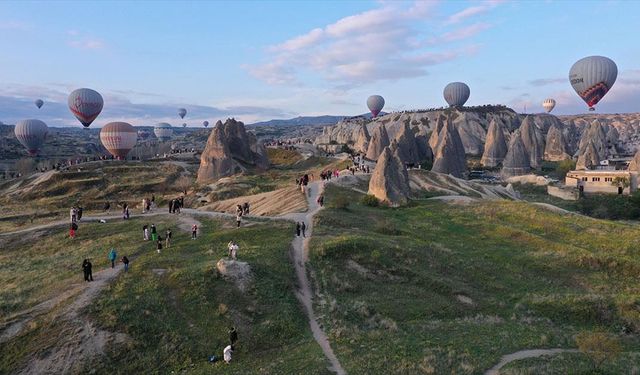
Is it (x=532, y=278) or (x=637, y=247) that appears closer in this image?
(x=532, y=278)

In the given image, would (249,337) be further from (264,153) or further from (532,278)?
(264,153)

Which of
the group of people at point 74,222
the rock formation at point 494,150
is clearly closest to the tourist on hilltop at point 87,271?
the group of people at point 74,222

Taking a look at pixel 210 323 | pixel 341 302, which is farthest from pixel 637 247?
pixel 210 323

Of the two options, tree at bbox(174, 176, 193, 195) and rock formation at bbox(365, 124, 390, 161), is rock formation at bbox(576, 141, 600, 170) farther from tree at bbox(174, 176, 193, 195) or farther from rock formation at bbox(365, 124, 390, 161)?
tree at bbox(174, 176, 193, 195)

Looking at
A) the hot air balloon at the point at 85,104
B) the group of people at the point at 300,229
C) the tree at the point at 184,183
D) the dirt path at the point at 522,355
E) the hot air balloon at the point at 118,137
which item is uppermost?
the hot air balloon at the point at 85,104

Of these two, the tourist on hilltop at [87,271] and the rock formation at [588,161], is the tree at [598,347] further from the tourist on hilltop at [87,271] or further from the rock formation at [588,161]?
the rock formation at [588,161]

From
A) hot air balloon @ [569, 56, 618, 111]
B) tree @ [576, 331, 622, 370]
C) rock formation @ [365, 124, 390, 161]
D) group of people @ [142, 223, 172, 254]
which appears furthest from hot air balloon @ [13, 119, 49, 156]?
tree @ [576, 331, 622, 370]
